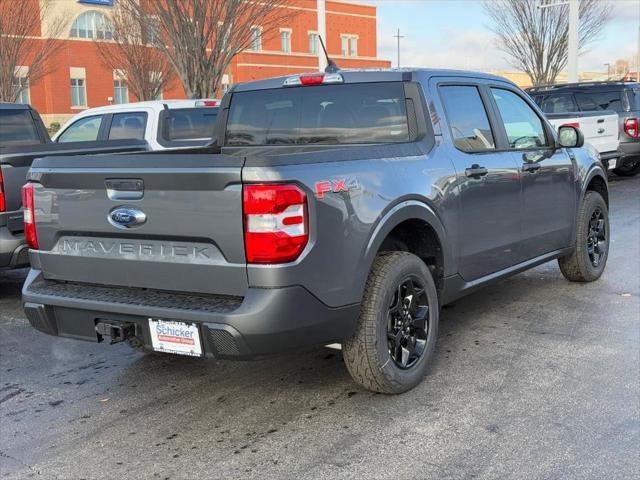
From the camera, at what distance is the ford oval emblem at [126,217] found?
3754 millimetres

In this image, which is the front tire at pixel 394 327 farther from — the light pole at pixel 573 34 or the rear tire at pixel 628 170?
the light pole at pixel 573 34

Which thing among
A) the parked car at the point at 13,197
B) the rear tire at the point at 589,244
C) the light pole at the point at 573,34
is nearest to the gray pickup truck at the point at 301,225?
the rear tire at the point at 589,244

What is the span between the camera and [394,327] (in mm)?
4258

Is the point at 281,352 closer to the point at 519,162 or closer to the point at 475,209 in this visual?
the point at 475,209

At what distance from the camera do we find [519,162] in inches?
216

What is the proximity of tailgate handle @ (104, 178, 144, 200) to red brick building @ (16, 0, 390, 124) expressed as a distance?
1206 inches

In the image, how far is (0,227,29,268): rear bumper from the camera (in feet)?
21.0

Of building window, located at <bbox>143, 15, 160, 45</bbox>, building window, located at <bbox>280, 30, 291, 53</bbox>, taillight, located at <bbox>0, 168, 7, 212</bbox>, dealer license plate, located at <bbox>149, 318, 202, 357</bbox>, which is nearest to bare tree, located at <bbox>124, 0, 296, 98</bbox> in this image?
building window, located at <bbox>143, 15, 160, 45</bbox>

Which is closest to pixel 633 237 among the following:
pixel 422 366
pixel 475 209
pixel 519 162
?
pixel 519 162

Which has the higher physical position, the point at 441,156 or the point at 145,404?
the point at 441,156

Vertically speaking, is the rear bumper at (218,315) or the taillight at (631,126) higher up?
the taillight at (631,126)

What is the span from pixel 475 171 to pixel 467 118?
17.2 inches

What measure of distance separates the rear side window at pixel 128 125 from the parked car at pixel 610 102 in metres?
9.26

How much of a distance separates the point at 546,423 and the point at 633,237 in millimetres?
6162
